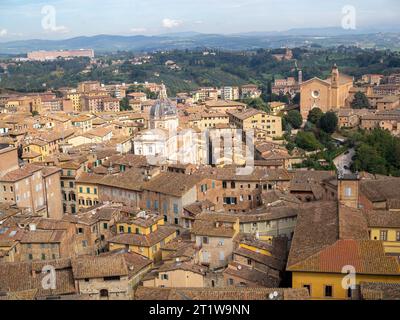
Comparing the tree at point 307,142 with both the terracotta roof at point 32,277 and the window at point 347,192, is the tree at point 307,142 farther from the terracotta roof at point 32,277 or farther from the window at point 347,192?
the terracotta roof at point 32,277

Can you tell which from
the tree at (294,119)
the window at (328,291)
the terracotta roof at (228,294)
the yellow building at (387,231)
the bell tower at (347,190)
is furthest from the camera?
the tree at (294,119)

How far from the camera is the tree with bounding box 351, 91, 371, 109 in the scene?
45.5 m

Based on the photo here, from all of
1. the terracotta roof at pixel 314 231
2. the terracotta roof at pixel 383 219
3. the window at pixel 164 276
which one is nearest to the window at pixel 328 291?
the terracotta roof at pixel 314 231

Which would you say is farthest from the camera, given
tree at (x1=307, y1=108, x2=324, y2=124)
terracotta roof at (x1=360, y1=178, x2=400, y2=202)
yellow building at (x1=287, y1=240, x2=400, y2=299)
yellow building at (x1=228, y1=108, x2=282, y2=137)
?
tree at (x1=307, y1=108, x2=324, y2=124)

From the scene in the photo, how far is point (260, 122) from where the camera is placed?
35.2m

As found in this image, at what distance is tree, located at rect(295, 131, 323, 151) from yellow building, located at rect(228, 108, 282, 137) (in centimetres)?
219

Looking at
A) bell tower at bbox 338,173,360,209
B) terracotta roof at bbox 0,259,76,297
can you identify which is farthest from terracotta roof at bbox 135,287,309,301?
bell tower at bbox 338,173,360,209

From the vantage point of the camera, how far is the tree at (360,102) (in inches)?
1792

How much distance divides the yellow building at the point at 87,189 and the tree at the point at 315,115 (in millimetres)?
21812

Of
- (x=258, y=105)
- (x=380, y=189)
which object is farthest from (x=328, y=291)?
(x=258, y=105)

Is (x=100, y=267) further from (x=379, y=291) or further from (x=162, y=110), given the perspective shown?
(x=162, y=110)

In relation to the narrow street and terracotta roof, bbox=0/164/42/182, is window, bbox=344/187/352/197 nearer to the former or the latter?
terracotta roof, bbox=0/164/42/182
